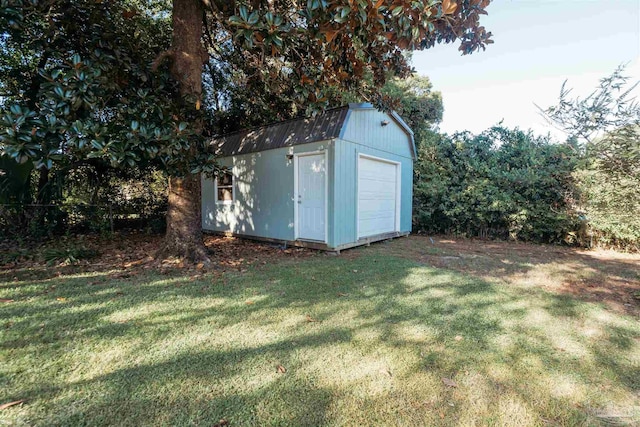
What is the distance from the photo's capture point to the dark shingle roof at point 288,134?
238 inches

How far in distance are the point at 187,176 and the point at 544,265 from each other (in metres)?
6.34

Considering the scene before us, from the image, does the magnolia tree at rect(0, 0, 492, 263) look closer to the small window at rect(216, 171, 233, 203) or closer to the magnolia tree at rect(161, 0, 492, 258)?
the magnolia tree at rect(161, 0, 492, 258)

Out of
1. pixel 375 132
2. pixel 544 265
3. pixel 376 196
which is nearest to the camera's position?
pixel 544 265

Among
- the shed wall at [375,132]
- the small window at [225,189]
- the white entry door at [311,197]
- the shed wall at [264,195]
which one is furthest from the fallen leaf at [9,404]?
the small window at [225,189]

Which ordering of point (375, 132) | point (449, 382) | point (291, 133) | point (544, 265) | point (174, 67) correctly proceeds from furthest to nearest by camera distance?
1. point (375, 132)
2. point (291, 133)
3. point (544, 265)
4. point (174, 67)
5. point (449, 382)

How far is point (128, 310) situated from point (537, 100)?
508 centimetres

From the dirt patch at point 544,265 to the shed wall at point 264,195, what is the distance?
2.34 m

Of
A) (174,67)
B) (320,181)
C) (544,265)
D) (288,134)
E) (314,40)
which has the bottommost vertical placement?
(544,265)

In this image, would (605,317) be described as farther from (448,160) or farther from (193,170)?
(448,160)

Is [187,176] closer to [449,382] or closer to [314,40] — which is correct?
[314,40]

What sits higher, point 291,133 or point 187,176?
point 291,133

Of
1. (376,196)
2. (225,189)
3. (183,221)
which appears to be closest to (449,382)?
(183,221)

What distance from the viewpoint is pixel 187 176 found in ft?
16.1

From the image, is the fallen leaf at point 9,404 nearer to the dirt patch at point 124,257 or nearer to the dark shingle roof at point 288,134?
the dirt patch at point 124,257
